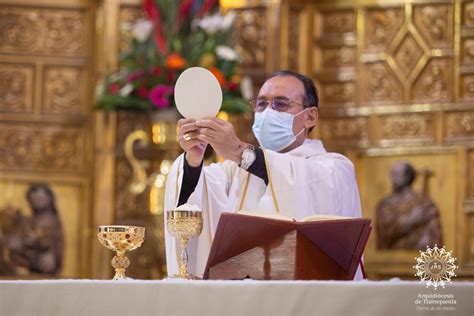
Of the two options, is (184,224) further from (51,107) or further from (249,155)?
(51,107)

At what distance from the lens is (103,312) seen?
10.2 feet

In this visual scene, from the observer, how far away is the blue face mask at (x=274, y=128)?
17.2 feet

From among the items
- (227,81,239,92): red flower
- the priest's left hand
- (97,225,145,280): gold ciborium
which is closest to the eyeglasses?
the priest's left hand

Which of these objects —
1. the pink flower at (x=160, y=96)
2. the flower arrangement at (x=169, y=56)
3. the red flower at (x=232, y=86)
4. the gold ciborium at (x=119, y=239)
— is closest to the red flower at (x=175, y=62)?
the flower arrangement at (x=169, y=56)

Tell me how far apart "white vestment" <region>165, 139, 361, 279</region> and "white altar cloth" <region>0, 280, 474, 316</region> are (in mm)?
1715

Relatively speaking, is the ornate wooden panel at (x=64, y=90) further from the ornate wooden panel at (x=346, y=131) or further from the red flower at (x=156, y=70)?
the ornate wooden panel at (x=346, y=131)

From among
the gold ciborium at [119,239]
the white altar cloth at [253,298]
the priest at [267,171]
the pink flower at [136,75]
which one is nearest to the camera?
the white altar cloth at [253,298]

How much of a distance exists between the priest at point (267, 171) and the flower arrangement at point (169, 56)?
3.01m

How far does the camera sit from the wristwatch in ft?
15.9

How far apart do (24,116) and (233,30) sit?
1810 mm

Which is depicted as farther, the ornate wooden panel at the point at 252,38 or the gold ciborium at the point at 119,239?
the ornate wooden panel at the point at 252,38

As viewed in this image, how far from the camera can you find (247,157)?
486cm

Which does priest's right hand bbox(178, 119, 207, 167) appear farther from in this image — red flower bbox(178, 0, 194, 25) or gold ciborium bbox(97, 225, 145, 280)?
red flower bbox(178, 0, 194, 25)

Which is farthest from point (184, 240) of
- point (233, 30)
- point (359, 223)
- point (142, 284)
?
point (233, 30)
